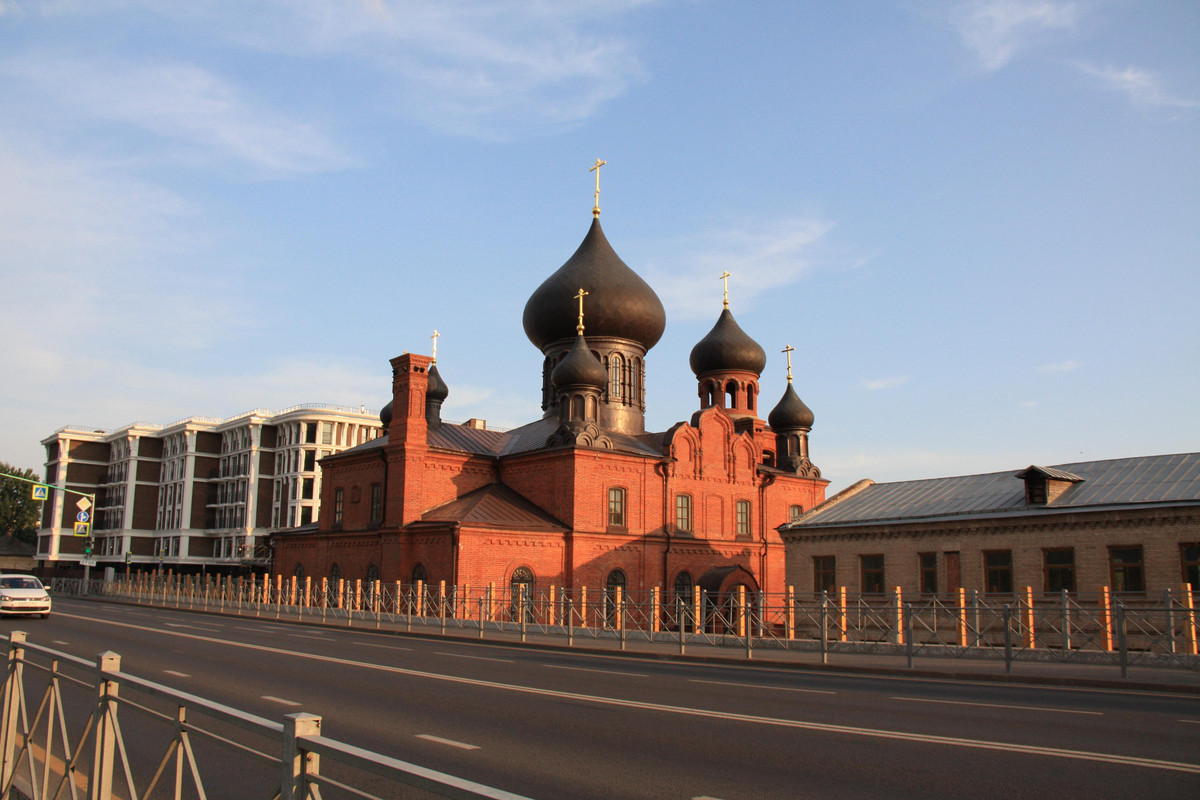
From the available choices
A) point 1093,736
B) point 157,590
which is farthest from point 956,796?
point 157,590

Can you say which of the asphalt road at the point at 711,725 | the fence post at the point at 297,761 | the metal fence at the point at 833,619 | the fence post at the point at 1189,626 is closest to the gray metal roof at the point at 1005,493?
the metal fence at the point at 833,619

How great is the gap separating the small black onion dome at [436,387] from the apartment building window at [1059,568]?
27.7 metres

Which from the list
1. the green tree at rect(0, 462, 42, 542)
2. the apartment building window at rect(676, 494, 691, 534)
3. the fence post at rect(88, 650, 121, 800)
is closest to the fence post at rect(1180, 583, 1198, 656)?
the fence post at rect(88, 650, 121, 800)

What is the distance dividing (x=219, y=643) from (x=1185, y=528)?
22.6 m

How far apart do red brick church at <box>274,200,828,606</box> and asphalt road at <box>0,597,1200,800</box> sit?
60.6 feet

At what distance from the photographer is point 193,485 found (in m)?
82.5

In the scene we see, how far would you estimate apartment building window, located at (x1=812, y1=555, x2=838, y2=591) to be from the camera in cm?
3031

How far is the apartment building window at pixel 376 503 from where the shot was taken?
127ft

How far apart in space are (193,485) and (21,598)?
59064mm

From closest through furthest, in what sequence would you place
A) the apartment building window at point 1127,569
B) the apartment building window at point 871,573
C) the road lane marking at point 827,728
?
the road lane marking at point 827,728 → the apartment building window at point 1127,569 → the apartment building window at point 871,573

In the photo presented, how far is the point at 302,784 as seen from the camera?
3475 millimetres

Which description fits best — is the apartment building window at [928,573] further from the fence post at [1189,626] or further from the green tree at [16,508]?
the green tree at [16,508]

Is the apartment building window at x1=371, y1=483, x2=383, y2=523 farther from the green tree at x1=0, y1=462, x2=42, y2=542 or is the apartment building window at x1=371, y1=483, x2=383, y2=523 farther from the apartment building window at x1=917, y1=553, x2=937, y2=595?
the green tree at x1=0, y1=462, x2=42, y2=542

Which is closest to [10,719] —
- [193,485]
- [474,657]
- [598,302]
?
[474,657]
